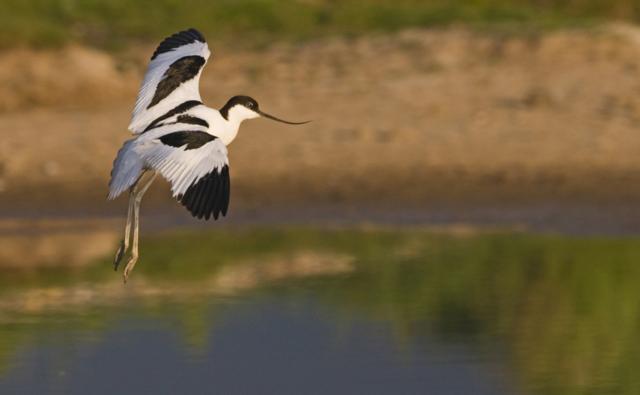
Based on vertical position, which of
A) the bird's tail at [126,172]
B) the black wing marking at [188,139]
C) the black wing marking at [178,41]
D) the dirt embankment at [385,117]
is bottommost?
the dirt embankment at [385,117]

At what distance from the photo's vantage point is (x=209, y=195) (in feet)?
26.7

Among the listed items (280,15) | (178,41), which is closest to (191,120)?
(178,41)

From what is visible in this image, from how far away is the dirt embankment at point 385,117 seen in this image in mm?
13898

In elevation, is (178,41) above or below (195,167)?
above

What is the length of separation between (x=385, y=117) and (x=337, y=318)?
16.8ft

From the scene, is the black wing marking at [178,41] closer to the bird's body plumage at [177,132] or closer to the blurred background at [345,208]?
the bird's body plumage at [177,132]

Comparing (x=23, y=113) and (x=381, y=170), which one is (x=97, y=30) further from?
(x=381, y=170)

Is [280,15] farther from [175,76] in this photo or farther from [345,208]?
[175,76]

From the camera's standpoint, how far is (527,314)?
1000cm

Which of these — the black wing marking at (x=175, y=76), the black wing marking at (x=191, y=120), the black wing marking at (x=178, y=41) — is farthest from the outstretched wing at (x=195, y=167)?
the black wing marking at (x=178, y=41)

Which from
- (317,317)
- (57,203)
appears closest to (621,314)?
(317,317)

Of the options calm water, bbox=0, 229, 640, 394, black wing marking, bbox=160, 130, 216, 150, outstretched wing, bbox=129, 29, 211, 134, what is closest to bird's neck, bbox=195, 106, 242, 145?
outstretched wing, bbox=129, 29, 211, 134

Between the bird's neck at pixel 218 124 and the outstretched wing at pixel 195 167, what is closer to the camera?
the outstretched wing at pixel 195 167

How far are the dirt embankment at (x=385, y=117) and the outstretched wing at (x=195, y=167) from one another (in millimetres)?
5156
